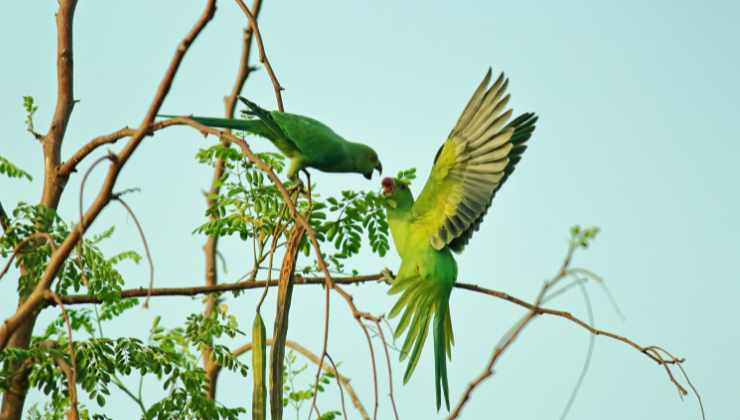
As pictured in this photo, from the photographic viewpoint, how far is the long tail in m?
3.74

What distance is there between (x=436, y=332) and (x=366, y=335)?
222 centimetres

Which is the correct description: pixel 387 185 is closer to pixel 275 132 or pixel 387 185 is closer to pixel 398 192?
pixel 398 192

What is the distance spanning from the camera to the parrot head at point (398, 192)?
4105 millimetres

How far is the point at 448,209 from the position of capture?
3.91 metres

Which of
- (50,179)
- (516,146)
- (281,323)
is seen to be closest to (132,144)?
(281,323)

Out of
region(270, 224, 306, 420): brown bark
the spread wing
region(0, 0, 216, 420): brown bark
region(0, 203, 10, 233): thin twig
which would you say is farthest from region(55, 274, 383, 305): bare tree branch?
region(270, 224, 306, 420): brown bark

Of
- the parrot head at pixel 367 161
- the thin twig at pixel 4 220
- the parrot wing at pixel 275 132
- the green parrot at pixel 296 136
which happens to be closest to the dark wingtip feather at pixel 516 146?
the parrot head at pixel 367 161

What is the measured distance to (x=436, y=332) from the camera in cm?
383

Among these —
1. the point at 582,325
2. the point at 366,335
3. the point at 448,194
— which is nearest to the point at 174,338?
the point at 448,194

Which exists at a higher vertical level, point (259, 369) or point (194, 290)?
point (194, 290)

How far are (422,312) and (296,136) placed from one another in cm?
120

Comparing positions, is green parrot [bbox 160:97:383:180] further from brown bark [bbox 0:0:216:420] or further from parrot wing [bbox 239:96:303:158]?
brown bark [bbox 0:0:216:420]

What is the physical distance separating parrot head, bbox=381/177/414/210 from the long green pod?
1.72 m

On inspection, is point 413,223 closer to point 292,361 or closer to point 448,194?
point 448,194
